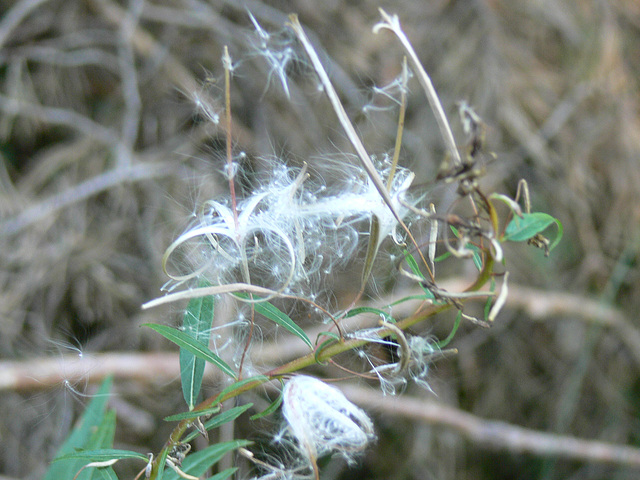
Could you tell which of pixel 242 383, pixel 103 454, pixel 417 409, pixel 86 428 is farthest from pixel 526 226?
pixel 417 409

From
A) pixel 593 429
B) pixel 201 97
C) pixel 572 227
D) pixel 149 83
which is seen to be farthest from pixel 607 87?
pixel 201 97

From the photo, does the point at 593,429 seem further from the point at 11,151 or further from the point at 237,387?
the point at 11,151

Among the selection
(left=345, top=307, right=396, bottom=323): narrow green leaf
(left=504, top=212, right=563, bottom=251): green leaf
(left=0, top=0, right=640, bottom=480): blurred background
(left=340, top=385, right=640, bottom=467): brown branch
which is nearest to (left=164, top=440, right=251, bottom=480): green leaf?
(left=345, top=307, right=396, bottom=323): narrow green leaf

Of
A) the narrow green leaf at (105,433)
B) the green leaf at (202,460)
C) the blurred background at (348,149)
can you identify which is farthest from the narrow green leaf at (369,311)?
the blurred background at (348,149)

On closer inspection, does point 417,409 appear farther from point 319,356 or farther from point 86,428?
point 319,356

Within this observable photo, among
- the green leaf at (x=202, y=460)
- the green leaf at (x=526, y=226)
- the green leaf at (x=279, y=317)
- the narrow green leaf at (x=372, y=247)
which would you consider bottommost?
the green leaf at (x=202, y=460)

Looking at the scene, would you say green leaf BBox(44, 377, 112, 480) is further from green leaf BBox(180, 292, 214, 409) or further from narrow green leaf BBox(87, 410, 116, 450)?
green leaf BBox(180, 292, 214, 409)

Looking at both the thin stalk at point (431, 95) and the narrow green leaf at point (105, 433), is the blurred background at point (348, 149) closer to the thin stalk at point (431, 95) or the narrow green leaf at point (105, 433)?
the narrow green leaf at point (105, 433)

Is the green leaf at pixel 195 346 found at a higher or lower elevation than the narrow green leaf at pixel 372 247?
lower
